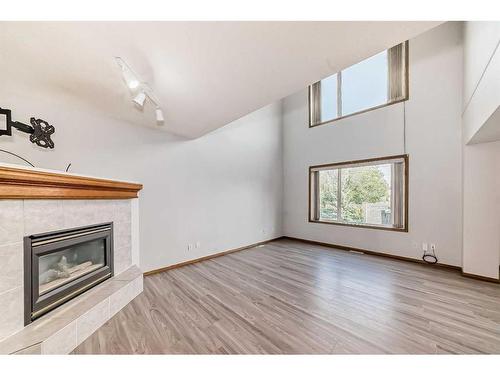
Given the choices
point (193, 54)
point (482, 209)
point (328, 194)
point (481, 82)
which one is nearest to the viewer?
point (193, 54)

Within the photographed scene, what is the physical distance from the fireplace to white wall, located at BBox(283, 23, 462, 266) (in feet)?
14.0

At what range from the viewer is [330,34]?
126 cm

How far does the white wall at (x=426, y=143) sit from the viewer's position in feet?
10.3

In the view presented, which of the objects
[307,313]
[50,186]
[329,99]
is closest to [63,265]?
[50,186]

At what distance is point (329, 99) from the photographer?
4762 mm

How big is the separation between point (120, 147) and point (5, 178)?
1.62 meters

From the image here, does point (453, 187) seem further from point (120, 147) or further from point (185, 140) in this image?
point (120, 147)

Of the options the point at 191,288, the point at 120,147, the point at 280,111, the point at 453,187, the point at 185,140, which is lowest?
the point at 191,288

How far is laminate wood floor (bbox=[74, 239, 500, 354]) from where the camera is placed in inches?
62.3

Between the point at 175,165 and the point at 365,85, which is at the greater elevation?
the point at 365,85

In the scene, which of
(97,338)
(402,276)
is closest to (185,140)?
(97,338)

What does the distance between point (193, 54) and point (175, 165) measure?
220 cm

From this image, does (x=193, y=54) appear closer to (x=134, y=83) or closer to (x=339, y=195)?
(x=134, y=83)

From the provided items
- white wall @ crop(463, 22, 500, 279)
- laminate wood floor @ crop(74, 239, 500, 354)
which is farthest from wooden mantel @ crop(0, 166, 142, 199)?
white wall @ crop(463, 22, 500, 279)
